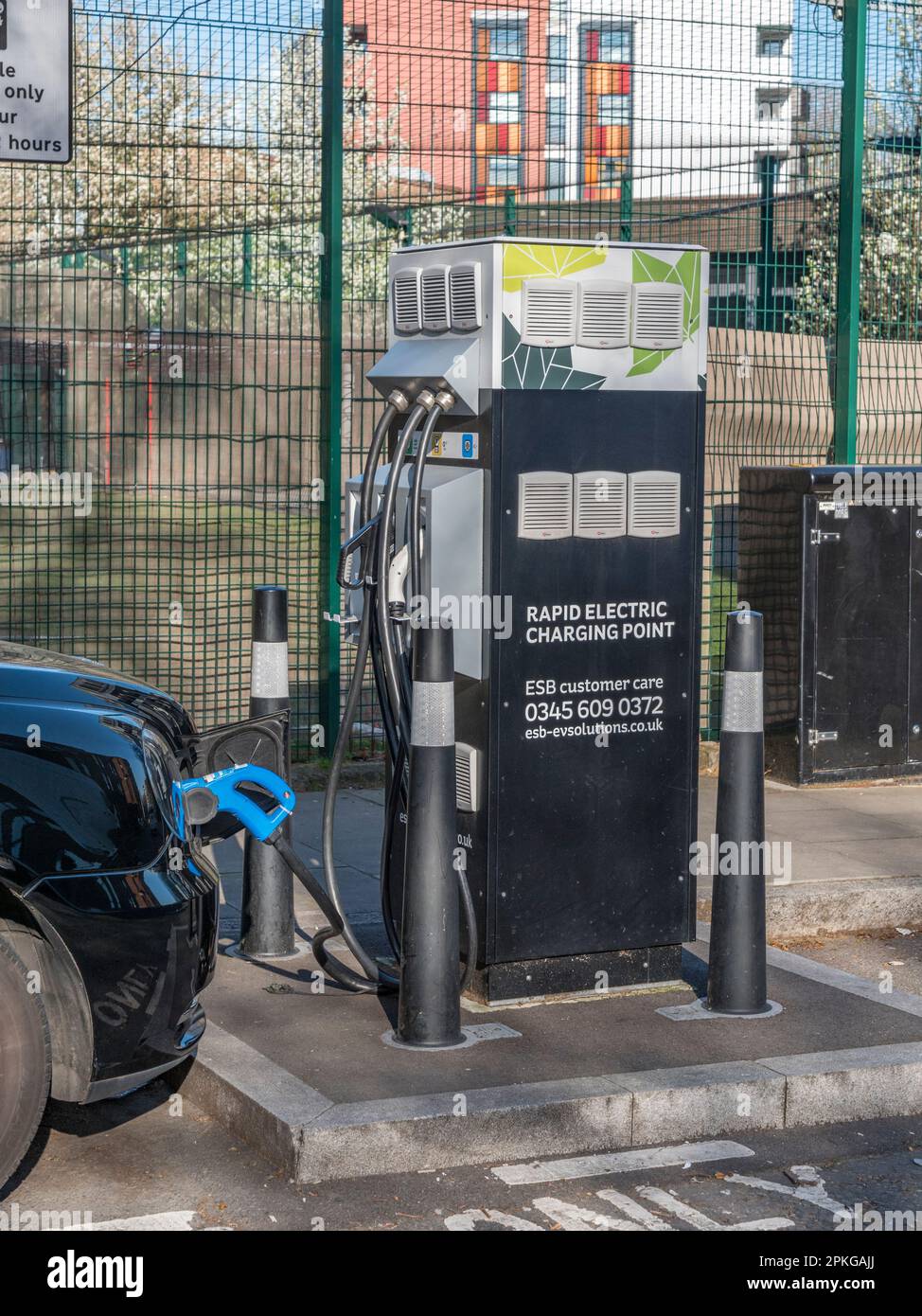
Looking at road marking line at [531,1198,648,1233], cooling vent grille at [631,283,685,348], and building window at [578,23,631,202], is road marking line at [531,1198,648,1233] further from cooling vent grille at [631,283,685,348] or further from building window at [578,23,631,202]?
building window at [578,23,631,202]

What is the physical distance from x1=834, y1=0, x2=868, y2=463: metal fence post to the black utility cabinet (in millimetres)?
1066

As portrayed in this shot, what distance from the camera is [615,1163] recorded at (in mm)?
4680

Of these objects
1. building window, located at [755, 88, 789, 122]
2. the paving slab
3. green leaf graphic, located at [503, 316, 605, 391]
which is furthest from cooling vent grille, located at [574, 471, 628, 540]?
building window, located at [755, 88, 789, 122]

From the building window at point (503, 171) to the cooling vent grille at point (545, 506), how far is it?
4796mm

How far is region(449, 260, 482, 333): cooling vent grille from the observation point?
525 centimetres

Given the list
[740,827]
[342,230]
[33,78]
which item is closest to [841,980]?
[740,827]

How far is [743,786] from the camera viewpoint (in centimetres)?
542

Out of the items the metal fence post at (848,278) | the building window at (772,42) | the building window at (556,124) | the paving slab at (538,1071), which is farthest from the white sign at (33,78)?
the metal fence post at (848,278)

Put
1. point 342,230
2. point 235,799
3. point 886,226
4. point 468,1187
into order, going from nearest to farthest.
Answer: point 468,1187, point 235,799, point 342,230, point 886,226

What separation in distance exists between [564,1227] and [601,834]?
160 centimetres

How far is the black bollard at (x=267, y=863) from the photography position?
6121 millimetres

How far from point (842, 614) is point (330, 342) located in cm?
317

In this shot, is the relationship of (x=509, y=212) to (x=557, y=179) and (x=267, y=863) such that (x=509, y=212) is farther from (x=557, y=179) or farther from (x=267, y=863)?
(x=267, y=863)

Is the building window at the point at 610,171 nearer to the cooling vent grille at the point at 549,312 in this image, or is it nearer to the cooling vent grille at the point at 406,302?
the cooling vent grille at the point at 406,302
